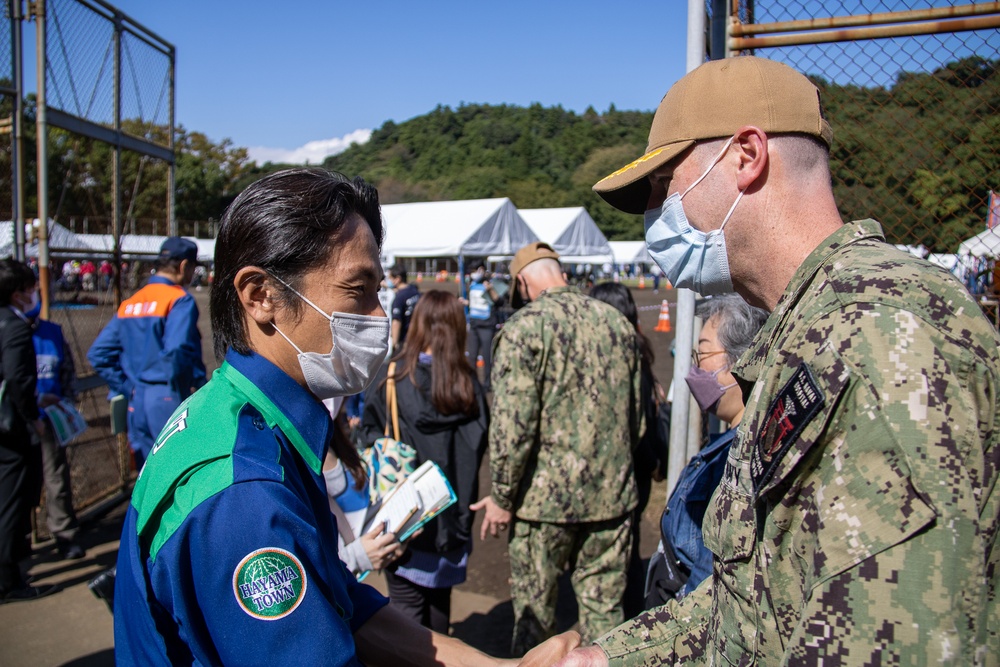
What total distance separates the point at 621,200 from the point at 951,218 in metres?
2.97

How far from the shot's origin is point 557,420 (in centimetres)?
344

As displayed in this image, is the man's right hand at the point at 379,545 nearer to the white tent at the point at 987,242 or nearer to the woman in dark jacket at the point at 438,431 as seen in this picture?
the woman in dark jacket at the point at 438,431

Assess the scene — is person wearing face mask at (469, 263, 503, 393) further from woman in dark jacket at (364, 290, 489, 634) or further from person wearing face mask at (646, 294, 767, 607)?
person wearing face mask at (646, 294, 767, 607)

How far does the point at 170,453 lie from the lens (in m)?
1.24

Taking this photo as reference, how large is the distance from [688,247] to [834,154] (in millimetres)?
3573

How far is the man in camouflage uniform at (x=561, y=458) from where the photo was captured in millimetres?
3375

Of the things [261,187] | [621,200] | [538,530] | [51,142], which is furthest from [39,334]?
[621,200]

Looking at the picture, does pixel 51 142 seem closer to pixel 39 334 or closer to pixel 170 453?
pixel 39 334

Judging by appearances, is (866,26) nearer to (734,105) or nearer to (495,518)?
(734,105)

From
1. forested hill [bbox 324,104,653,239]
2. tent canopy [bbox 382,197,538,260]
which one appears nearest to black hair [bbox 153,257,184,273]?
tent canopy [bbox 382,197,538,260]

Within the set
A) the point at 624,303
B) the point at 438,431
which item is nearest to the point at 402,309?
the point at 624,303

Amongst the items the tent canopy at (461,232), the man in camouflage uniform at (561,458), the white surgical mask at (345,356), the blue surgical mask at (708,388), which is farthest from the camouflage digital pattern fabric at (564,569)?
the tent canopy at (461,232)

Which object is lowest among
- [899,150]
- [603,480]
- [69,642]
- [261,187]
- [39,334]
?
[69,642]

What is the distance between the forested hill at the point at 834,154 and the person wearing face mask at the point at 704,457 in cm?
148
